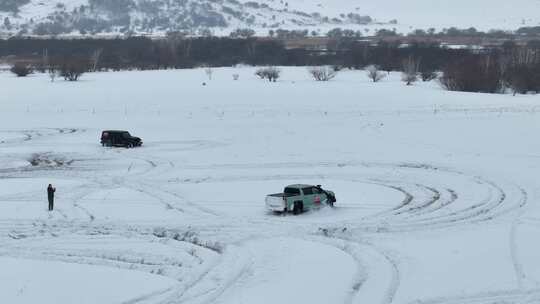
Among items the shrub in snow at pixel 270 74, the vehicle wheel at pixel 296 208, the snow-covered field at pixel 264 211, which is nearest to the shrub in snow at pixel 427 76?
the shrub in snow at pixel 270 74

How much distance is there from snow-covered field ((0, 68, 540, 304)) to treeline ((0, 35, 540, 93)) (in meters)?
20.4

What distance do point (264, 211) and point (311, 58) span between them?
335ft

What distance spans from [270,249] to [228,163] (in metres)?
18.1

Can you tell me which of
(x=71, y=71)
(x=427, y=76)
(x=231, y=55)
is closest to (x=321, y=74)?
(x=427, y=76)

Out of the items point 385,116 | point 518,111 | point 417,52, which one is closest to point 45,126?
point 385,116

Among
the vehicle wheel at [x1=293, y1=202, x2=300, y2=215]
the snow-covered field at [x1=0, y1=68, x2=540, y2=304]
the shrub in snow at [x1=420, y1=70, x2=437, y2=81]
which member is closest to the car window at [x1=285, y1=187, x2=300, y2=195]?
the vehicle wheel at [x1=293, y1=202, x2=300, y2=215]

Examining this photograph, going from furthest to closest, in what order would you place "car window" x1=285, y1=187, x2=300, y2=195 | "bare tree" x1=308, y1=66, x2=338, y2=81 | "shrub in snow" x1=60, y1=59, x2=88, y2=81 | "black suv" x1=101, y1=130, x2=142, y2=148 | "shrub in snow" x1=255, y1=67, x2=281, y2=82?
"bare tree" x1=308, y1=66, x2=338, y2=81, "shrub in snow" x1=255, y1=67, x2=281, y2=82, "shrub in snow" x1=60, y1=59, x2=88, y2=81, "black suv" x1=101, y1=130, x2=142, y2=148, "car window" x1=285, y1=187, x2=300, y2=195

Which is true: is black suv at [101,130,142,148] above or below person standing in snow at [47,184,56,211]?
below

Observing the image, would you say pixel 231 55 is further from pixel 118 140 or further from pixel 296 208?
pixel 296 208

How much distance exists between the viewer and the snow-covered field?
1880 cm

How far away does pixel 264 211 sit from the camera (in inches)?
1108

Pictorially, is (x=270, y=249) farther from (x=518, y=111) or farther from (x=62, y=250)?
(x=518, y=111)

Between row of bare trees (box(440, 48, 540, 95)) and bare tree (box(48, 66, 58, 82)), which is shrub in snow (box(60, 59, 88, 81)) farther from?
row of bare trees (box(440, 48, 540, 95))

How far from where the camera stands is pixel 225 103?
231ft
